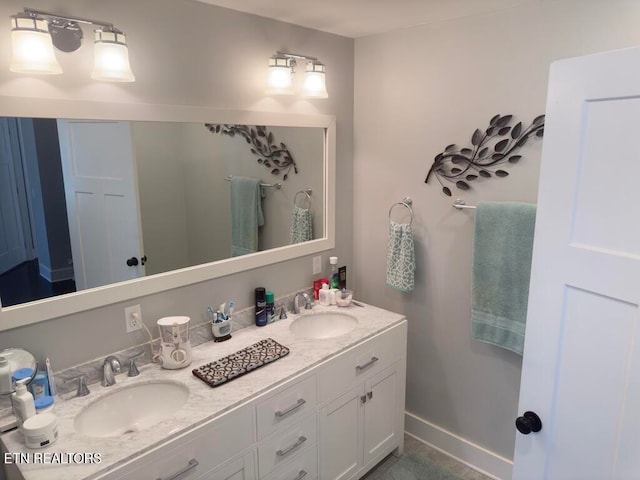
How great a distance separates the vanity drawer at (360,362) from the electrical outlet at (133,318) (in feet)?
2.58

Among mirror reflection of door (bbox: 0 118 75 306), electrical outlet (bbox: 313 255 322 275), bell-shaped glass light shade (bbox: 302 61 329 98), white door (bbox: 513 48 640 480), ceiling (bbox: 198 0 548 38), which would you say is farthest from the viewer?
electrical outlet (bbox: 313 255 322 275)

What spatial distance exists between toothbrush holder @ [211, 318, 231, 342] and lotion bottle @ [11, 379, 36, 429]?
77 centimetres

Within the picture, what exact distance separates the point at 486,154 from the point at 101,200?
5.74 ft

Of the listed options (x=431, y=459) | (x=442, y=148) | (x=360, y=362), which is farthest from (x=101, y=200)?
(x=431, y=459)

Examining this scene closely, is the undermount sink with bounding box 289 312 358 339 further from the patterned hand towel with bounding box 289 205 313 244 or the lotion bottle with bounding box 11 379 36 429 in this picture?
the lotion bottle with bounding box 11 379 36 429

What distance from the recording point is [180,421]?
1492 mm

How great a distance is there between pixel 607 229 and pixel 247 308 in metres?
1.63

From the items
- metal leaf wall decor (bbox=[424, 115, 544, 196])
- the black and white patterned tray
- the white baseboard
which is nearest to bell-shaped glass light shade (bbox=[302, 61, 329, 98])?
metal leaf wall decor (bbox=[424, 115, 544, 196])

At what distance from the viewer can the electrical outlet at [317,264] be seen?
8.59 feet

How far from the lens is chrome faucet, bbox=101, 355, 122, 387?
5.58 feet

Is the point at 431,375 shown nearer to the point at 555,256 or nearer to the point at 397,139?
the point at 397,139

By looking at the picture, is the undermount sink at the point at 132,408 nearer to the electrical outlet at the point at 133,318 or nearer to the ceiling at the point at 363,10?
the electrical outlet at the point at 133,318

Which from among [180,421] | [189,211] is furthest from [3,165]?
[180,421]

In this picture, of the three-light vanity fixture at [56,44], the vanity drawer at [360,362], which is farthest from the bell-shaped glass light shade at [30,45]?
the vanity drawer at [360,362]
